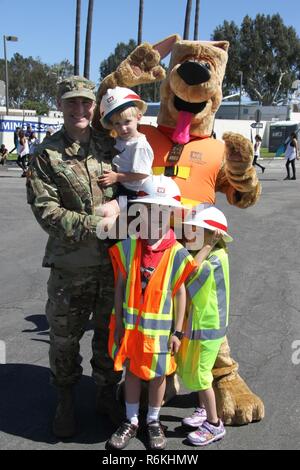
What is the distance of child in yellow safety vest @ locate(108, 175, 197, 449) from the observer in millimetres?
2752

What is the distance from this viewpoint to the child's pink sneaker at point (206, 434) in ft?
9.61

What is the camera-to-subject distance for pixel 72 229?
9.13ft

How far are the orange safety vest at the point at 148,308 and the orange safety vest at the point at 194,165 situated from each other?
441 millimetres

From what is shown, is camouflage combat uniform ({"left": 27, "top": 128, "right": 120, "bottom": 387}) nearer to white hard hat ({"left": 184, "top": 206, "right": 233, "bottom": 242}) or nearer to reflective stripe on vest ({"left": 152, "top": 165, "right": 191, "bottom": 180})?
reflective stripe on vest ({"left": 152, "top": 165, "right": 191, "bottom": 180})

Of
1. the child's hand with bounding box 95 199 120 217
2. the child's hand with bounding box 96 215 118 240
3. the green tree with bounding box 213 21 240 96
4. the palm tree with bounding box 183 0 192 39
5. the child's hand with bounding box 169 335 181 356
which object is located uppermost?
the green tree with bounding box 213 21 240 96

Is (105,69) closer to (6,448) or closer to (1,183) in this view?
(1,183)

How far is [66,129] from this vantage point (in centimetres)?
296

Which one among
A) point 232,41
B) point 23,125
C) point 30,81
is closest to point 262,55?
point 232,41

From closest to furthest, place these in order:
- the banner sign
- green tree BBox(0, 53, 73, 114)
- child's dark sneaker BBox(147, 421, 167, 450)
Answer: child's dark sneaker BBox(147, 421, 167, 450), the banner sign, green tree BBox(0, 53, 73, 114)

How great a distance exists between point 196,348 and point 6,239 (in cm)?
585

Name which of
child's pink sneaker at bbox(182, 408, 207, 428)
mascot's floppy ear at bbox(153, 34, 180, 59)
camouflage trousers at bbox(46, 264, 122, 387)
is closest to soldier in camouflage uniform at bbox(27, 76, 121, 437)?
camouflage trousers at bbox(46, 264, 122, 387)

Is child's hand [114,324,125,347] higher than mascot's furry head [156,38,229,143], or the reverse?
mascot's furry head [156,38,229,143]

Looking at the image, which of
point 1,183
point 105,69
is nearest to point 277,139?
point 1,183

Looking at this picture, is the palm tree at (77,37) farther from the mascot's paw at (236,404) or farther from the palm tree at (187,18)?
the mascot's paw at (236,404)
